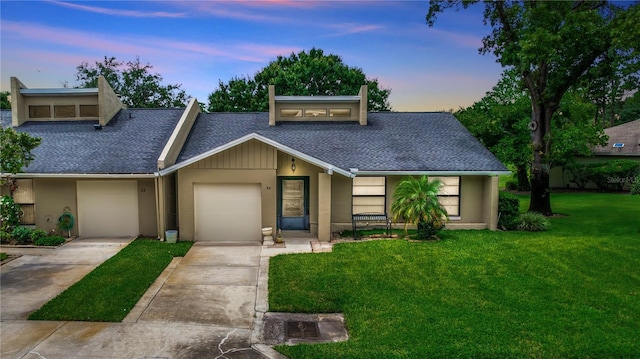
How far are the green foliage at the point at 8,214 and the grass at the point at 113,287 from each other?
4.25 metres

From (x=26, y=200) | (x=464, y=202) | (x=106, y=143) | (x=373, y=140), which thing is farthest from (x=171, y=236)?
(x=464, y=202)

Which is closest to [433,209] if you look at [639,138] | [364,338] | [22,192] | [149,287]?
[364,338]

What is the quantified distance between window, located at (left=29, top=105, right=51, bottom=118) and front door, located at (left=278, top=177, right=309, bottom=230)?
40.2 feet

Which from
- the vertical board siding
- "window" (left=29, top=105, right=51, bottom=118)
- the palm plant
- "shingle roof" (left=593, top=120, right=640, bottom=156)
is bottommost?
the palm plant

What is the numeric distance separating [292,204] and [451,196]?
6404mm

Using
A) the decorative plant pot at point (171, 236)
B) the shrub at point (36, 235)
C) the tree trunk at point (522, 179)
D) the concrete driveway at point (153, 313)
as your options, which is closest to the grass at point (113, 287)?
the concrete driveway at point (153, 313)

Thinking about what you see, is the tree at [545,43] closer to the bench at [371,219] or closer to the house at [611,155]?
the bench at [371,219]

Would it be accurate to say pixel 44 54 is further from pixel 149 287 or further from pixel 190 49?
pixel 149 287

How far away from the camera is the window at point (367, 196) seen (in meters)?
15.7

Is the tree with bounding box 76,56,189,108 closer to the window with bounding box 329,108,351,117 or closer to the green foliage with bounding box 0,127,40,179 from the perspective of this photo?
the window with bounding box 329,108,351,117

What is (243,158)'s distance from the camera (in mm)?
14039

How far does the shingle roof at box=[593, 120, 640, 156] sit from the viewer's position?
30703 millimetres

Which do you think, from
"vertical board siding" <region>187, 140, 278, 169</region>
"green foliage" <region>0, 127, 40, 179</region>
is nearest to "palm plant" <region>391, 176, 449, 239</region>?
"vertical board siding" <region>187, 140, 278, 169</region>

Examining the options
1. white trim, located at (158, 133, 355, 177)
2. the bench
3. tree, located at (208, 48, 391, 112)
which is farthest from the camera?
tree, located at (208, 48, 391, 112)
